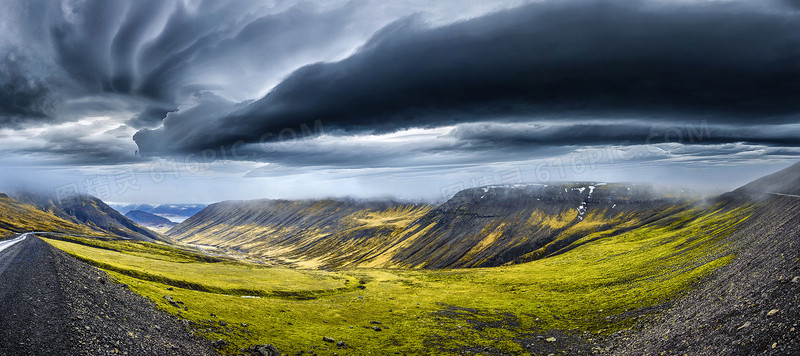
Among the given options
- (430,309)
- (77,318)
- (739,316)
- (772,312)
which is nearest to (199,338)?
(77,318)

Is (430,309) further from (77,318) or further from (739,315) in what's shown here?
(77,318)

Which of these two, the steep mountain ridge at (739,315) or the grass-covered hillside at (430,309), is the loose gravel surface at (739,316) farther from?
the grass-covered hillside at (430,309)

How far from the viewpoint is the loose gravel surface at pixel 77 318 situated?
2577 cm

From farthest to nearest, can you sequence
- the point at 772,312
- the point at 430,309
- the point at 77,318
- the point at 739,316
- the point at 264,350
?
the point at 430,309
the point at 264,350
the point at 739,316
the point at 77,318
the point at 772,312

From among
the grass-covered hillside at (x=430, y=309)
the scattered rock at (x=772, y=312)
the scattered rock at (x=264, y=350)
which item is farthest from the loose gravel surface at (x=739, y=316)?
the scattered rock at (x=264, y=350)

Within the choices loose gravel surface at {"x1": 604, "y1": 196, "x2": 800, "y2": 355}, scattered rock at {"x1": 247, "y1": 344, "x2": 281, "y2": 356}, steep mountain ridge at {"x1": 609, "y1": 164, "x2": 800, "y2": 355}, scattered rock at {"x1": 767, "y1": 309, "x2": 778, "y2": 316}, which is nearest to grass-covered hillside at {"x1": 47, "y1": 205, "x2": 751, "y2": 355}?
scattered rock at {"x1": 247, "y1": 344, "x2": 281, "y2": 356}

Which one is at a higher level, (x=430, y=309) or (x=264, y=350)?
(x=264, y=350)

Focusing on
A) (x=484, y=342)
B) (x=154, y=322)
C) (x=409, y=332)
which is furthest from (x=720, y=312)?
(x=154, y=322)

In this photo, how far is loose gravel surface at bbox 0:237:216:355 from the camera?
25766mm

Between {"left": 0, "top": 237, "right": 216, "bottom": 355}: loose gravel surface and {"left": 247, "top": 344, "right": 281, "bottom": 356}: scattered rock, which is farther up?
{"left": 0, "top": 237, "right": 216, "bottom": 355}: loose gravel surface

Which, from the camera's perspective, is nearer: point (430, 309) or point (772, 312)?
point (772, 312)

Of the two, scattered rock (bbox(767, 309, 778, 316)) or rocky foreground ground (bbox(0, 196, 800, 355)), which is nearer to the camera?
rocky foreground ground (bbox(0, 196, 800, 355))

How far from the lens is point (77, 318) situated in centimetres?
3019

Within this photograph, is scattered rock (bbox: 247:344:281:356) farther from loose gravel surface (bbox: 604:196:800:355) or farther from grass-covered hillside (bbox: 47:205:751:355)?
loose gravel surface (bbox: 604:196:800:355)
